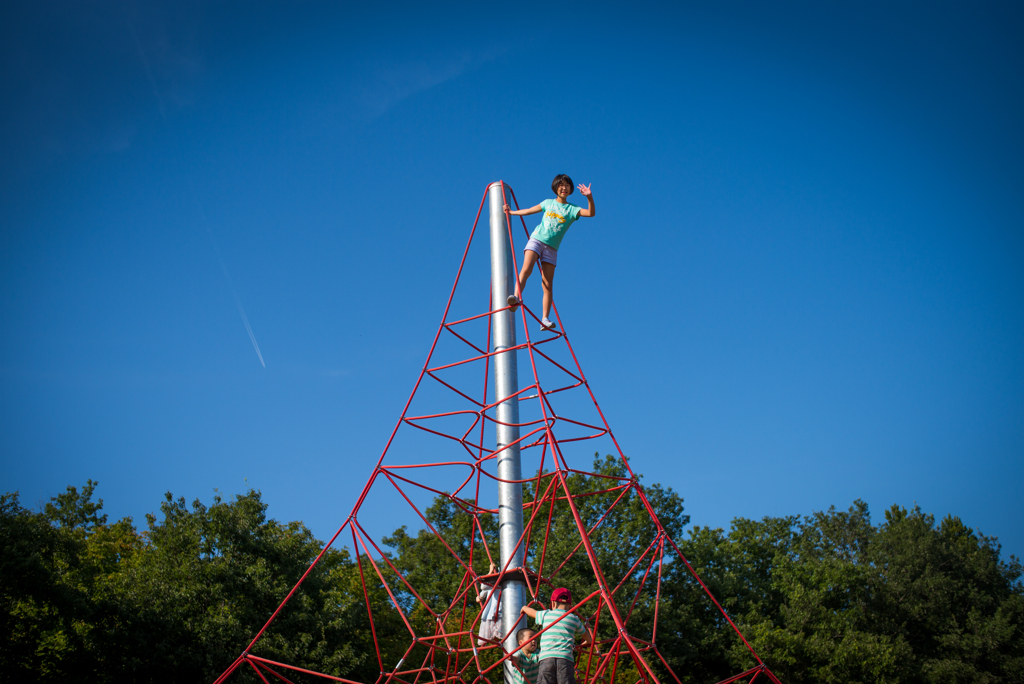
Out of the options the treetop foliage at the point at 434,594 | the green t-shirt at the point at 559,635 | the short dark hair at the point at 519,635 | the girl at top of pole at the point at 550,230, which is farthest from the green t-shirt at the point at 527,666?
the treetop foliage at the point at 434,594

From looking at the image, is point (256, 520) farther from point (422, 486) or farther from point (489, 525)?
point (422, 486)

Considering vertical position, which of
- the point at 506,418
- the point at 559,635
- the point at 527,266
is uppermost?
the point at 527,266

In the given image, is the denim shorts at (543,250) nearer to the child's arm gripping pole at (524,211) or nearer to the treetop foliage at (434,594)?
the child's arm gripping pole at (524,211)

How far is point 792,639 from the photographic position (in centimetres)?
2441

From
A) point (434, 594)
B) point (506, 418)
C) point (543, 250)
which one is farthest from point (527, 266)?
point (434, 594)

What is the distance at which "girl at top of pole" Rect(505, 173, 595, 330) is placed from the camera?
23.7 ft

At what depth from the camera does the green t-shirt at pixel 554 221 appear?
7266mm

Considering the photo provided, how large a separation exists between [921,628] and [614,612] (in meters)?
29.6

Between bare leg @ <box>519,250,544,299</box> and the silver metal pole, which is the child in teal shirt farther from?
bare leg @ <box>519,250,544,299</box>

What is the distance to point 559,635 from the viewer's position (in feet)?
17.8

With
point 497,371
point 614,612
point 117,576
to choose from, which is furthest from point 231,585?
point 614,612

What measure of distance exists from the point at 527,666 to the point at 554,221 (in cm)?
392

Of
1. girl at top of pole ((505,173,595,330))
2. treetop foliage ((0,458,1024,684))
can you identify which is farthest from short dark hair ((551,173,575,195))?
treetop foliage ((0,458,1024,684))

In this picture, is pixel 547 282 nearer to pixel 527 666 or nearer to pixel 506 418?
pixel 506 418
